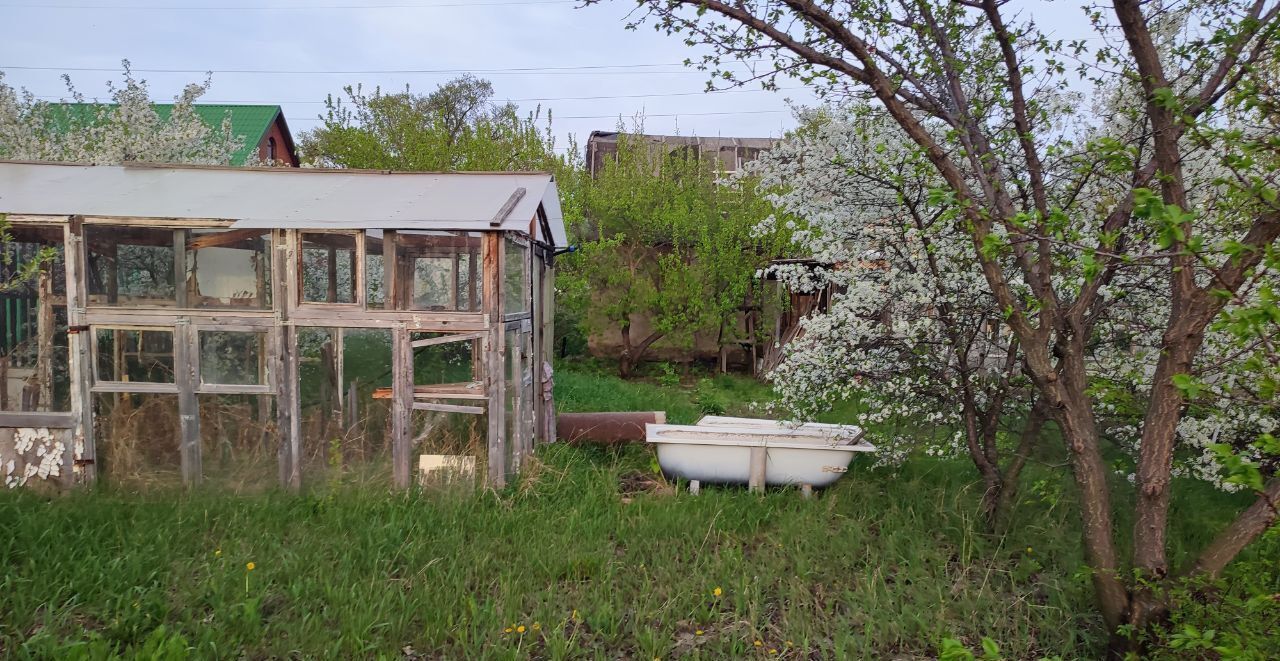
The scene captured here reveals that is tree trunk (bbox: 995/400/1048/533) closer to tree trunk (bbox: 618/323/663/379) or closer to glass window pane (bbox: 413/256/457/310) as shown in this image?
glass window pane (bbox: 413/256/457/310)

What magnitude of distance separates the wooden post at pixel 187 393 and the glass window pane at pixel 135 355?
0.12 m

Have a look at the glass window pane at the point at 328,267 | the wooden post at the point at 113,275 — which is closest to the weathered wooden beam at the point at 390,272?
the glass window pane at the point at 328,267

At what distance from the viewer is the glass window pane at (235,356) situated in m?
5.97

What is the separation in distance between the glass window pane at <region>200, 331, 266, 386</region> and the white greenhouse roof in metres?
0.87

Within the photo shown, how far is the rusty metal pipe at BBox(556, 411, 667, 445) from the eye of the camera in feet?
24.8

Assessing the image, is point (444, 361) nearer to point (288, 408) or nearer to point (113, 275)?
point (288, 408)

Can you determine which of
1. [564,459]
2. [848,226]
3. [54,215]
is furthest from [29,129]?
[848,226]

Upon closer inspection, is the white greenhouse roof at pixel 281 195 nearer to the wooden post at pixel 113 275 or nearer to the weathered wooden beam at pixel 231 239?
the weathered wooden beam at pixel 231 239

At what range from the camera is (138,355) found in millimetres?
5984

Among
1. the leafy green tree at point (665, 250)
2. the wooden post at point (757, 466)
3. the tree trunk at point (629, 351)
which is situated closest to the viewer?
the wooden post at point (757, 466)

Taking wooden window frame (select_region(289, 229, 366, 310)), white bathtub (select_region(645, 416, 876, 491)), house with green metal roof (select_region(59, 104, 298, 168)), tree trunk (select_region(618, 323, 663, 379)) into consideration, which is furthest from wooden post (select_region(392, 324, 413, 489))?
house with green metal roof (select_region(59, 104, 298, 168))

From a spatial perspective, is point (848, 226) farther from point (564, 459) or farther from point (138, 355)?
point (138, 355)

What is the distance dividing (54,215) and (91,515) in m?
2.34

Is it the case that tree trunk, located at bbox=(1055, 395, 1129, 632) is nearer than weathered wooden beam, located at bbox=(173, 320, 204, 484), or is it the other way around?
tree trunk, located at bbox=(1055, 395, 1129, 632)
